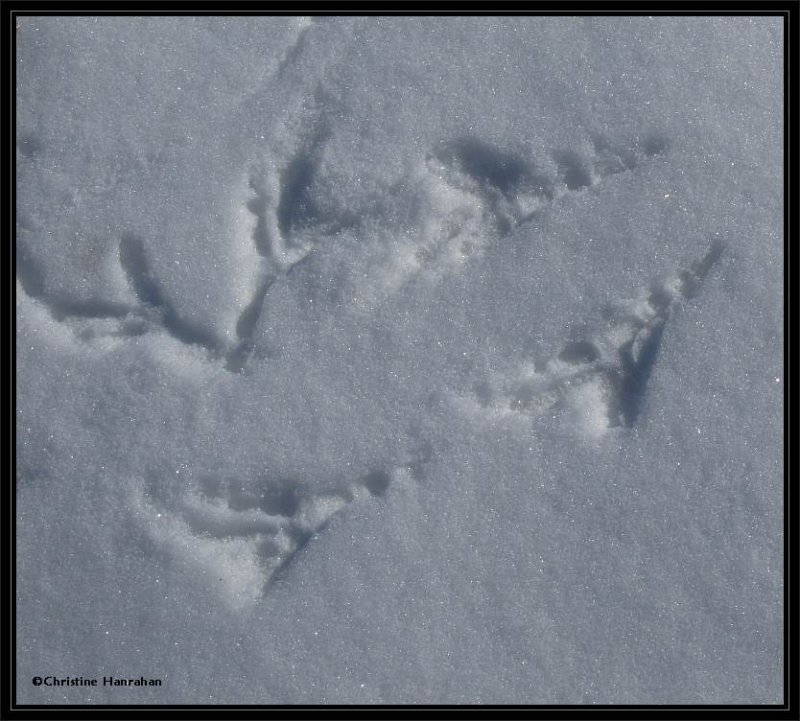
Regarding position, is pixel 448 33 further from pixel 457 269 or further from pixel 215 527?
pixel 215 527

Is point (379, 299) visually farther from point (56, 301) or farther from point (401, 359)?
point (56, 301)

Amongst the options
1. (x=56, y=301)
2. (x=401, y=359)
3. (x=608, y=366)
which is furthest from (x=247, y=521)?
(x=608, y=366)

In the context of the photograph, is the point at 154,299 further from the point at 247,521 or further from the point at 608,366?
the point at 608,366

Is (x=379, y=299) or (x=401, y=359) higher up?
(x=379, y=299)

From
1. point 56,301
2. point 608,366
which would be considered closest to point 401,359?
point 608,366

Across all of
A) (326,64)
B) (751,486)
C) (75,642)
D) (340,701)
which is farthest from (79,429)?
(751,486)

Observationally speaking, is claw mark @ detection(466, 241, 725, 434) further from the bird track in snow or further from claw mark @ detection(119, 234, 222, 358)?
claw mark @ detection(119, 234, 222, 358)

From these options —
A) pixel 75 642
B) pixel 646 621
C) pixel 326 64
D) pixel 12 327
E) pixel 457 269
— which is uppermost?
pixel 326 64

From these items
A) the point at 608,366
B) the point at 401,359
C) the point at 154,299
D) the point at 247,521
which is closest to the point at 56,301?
the point at 154,299

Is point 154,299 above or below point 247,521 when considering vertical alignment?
above

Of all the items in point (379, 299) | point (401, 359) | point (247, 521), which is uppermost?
point (379, 299)
